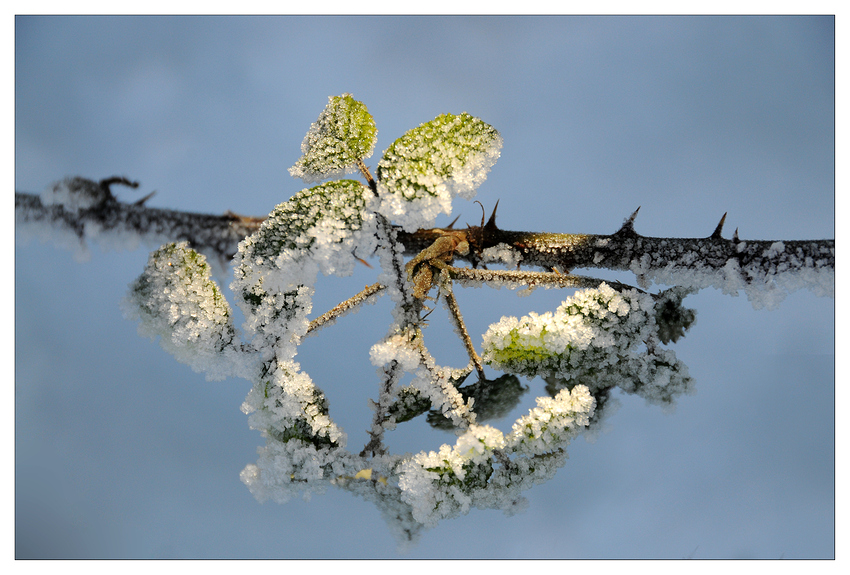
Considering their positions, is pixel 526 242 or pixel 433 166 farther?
pixel 526 242

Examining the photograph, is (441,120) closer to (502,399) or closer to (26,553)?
(502,399)

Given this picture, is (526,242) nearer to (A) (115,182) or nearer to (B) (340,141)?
(B) (340,141)

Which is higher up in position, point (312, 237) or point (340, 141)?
point (340, 141)

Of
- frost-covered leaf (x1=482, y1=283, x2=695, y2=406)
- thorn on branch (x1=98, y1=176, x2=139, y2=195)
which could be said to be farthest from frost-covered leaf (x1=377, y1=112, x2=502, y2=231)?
thorn on branch (x1=98, y1=176, x2=139, y2=195)

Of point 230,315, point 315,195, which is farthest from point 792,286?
point 230,315

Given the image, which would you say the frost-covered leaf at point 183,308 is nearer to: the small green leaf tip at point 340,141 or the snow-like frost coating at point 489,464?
the small green leaf tip at point 340,141

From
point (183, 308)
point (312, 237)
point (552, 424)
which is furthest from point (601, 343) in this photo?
point (183, 308)

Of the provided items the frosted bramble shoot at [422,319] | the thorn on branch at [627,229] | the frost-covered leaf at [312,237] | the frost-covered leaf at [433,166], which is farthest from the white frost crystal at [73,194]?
the thorn on branch at [627,229]
